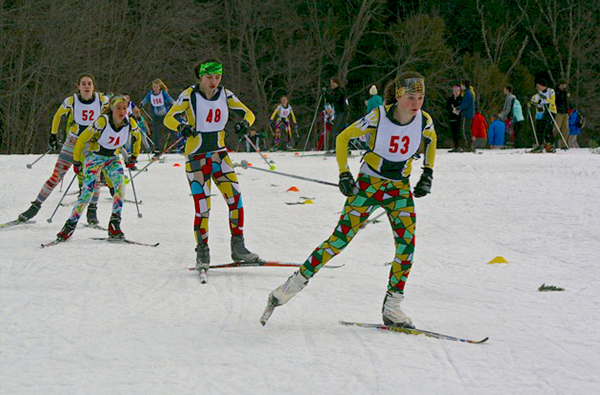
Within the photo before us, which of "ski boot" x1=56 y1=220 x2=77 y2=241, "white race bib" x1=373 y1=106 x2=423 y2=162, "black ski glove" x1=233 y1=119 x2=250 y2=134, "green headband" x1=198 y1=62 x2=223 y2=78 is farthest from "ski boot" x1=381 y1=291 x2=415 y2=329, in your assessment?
"ski boot" x1=56 y1=220 x2=77 y2=241

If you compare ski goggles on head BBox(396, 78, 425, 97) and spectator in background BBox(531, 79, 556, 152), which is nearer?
ski goggles on head BBox(396, 78, 425, 97)

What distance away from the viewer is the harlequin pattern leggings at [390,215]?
5297 mm

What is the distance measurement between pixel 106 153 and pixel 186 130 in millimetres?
1915

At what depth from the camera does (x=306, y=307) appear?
615 centimetres

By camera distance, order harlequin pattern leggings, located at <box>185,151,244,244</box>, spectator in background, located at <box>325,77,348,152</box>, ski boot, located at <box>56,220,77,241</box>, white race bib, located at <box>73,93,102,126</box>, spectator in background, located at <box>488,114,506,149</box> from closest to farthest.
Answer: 1. harlequin pattern leggings, located at <box>185,151,244,244</box>
2. ski boot, located at <box>56,220,77,241</box>
3. white race bib, located at <box>73,93,102,126</box>
4. spectator in background, located at <box>325,77,348,152</box>
5. spectator in background, located at <box>488,114,506,149</box>

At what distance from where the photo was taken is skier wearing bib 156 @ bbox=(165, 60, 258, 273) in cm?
733

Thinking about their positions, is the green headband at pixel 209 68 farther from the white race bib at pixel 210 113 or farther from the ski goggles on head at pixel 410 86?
the ski goggles on head at pixel 410 86

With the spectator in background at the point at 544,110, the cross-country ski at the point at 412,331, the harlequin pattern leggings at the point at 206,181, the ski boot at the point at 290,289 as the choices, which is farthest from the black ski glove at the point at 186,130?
the spectator in background at the point at 544,110

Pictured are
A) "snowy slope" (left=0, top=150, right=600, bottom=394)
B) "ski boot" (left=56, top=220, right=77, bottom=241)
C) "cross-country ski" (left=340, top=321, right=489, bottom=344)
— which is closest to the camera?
"snowy slope" (left=0, top=150, right=600, bottom=394)

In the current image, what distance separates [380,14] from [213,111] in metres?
30.9

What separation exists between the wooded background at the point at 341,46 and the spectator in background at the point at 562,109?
13468mm

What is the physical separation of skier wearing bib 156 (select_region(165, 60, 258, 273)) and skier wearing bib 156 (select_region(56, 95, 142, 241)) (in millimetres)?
1500

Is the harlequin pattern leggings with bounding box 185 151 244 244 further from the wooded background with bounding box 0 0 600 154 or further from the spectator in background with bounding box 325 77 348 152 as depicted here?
the wooded background with bounding box 0 0 600 154

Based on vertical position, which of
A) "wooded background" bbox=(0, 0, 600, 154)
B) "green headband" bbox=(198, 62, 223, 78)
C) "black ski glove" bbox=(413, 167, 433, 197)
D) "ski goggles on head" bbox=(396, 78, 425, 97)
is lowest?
"black ski glove" bbox=(413, 167, 433, 197)
